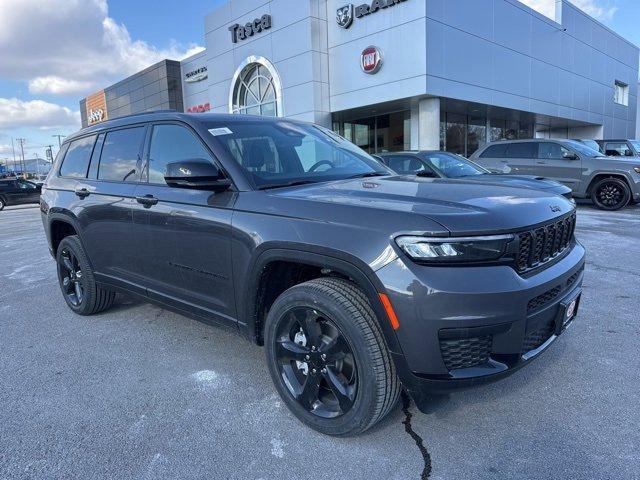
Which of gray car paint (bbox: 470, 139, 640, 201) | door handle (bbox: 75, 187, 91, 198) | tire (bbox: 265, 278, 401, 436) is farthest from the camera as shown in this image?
gray car paint (bbox: 470, 139, 640, 201)

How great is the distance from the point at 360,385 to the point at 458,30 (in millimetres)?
18582

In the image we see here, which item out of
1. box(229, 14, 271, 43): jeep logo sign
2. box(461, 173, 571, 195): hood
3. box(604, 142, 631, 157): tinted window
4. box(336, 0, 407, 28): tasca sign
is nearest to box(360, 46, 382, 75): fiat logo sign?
box(336, 0, 407, 28): tasca sign

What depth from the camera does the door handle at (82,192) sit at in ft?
13.7

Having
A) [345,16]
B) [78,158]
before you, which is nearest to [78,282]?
[78,158]

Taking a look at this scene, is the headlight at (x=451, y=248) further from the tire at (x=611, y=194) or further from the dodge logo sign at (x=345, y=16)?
the dodge logo sign at (x=345, y=16)

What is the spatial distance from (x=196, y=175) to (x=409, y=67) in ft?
52.7

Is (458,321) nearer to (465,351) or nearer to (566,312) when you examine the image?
(465,351)

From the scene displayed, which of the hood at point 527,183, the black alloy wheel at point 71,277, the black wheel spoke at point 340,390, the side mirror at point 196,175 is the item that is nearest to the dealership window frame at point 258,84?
the hood at point 527,183

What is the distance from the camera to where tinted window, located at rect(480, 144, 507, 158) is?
513 inches

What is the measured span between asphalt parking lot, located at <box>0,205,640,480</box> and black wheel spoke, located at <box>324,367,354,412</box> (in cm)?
22

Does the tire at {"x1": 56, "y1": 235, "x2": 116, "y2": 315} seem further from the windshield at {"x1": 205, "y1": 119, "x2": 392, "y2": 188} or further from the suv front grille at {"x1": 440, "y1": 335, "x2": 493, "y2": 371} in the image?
the suv front grille at {"x1": 440, "y1": 335, "x2": 493, "y2": 371}

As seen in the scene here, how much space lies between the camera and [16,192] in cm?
2298

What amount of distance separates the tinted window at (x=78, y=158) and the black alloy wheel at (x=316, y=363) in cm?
294

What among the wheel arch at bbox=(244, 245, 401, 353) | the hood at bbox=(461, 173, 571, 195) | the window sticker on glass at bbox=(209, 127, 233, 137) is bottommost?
the wheel arch at bbox=(244, 245, 401, 353)
